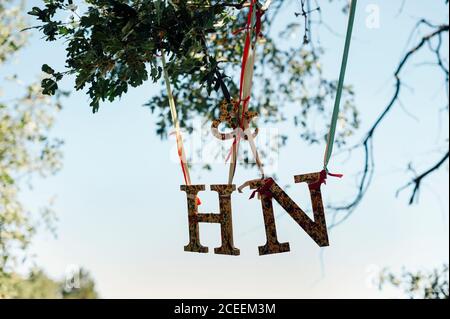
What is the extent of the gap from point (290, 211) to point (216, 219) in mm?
242

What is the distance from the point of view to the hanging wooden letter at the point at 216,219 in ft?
5.54

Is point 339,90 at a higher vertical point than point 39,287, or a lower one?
lower

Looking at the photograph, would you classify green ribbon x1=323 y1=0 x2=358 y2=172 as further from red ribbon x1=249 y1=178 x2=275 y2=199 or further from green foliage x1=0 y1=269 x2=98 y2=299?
green foliage x1=0 y1=269 x2=98 y2=299

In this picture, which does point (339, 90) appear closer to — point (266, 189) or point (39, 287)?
point (266, 189)

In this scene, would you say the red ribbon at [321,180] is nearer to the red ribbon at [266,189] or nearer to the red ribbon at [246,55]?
the red ribbon at [266,189]

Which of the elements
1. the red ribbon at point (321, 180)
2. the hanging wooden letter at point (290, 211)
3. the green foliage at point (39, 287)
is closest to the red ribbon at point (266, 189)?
the hanging wooden letter at point (290, 211)

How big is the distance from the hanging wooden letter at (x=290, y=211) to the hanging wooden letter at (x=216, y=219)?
0.30 feet

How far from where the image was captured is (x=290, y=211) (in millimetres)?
1685

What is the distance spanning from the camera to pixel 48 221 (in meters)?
5.98

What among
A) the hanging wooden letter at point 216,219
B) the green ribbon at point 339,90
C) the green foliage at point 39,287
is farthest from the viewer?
the green foliage at point 39,287

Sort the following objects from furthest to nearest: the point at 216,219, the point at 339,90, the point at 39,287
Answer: the point at 39,287
the point at 216,219
the point at 339,90

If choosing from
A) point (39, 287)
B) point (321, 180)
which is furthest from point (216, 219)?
point (39, 287)
